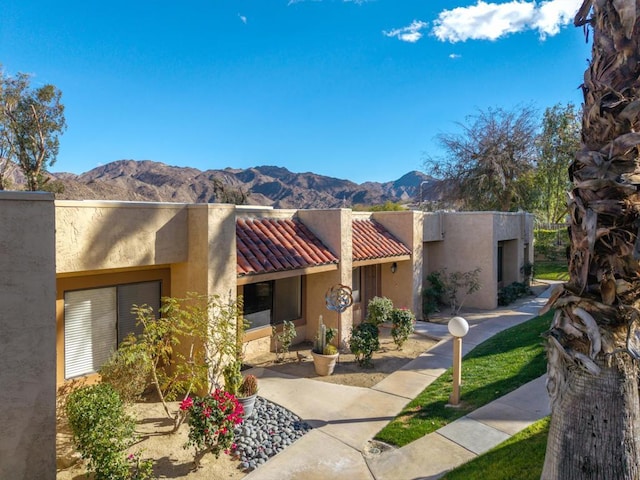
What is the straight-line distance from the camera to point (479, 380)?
10.8 metres

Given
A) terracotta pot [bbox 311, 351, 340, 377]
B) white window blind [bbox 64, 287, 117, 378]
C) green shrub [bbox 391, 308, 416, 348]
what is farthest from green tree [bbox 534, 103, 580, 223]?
white window blind [bbox 64, 287, 117, 378]

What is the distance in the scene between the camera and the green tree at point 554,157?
38.3 m

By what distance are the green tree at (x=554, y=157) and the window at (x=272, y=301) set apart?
31.0 metres

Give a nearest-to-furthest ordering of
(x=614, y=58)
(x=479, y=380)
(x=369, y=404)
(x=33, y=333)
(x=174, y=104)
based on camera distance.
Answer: (x=614, y=58) < (x=33, y=333) < (x=369, y=404) < (x=479, y=380) < (x=174, y=104)

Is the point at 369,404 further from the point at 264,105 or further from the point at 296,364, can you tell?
the point at 264,105

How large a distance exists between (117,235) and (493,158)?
31.8m

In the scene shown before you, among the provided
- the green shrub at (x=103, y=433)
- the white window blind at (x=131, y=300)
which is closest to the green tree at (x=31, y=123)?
the white window blind at (x=131, y=300)

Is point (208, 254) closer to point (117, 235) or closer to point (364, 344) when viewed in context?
point (117, 235)

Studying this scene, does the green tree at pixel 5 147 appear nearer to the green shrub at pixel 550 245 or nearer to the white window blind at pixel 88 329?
the white window blind at pixel 88 329

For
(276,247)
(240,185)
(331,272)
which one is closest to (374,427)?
(276,247)

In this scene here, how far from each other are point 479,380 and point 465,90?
2441 centimetres

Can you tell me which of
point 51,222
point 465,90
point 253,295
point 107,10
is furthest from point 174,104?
point 51,222

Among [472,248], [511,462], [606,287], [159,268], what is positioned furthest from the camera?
[472,248]

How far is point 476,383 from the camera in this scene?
10633mm
